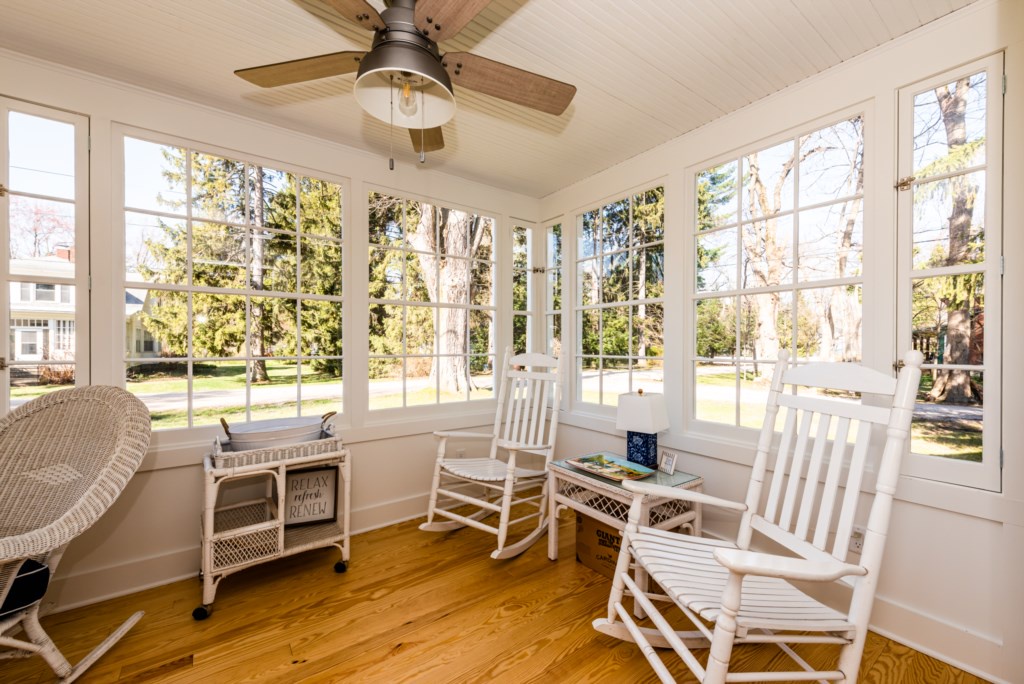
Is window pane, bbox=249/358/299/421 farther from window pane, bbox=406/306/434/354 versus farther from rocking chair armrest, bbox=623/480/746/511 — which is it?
rocking chair armrest, bbox=623/480/746/511

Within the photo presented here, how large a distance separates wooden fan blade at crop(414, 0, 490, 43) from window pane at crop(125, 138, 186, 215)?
5.88 ft

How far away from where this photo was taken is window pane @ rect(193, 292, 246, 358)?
7.75 ft

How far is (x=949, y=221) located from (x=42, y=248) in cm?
396

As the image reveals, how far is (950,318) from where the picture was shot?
169 cm

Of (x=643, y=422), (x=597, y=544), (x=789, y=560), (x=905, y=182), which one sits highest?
(x=905, y=182)

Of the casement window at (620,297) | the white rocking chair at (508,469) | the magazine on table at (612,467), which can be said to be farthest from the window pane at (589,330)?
the magazine on table at (612,467)

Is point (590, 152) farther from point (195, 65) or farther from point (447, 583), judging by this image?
point (447, 583)

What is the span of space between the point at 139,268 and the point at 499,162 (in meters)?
2.20

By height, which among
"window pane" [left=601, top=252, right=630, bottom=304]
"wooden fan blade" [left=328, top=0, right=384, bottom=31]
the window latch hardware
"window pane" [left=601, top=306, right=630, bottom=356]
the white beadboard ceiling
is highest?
the white beadboard ceiling

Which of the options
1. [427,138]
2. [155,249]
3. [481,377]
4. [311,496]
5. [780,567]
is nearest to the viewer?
[780,567]

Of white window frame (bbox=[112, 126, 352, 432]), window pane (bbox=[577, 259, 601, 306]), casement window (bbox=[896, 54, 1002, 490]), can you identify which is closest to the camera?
casement window (bbox=[896, 54, 1002, 490])

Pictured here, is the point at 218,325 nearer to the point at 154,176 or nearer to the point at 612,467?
the point at 154,176

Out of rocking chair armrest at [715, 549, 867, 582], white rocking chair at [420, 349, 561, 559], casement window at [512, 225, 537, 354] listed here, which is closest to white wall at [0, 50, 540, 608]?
white rocking chair at [420, 349, 561, 559]

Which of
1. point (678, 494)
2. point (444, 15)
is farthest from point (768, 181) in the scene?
point (444, 15)
